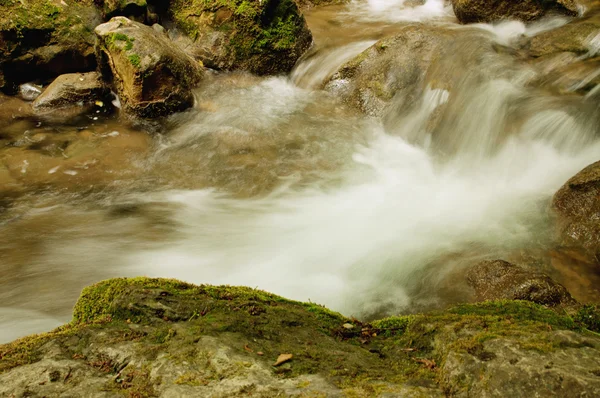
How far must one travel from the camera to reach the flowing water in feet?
17.5

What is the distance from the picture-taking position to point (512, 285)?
4660 millimetres

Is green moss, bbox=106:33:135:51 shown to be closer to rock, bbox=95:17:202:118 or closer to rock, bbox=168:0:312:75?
rock, bbox=95:17:202:118

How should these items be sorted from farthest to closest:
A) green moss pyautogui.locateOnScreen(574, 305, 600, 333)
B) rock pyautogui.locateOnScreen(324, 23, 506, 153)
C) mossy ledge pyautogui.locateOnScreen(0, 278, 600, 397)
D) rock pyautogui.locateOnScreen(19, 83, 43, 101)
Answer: rock pyautogui.locateOnScreen(19, 83, 43, 101), rock pyautogui.locateOnScreen(324, 23, 506, 153), green moss pyautogui.locateOnScreen(574, 305, 600, 333), mossy ledge pyautogui.locateOnScreen(0, 278, 600, 397)

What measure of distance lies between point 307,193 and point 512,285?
347cm

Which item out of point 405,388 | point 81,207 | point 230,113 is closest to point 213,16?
point 230,113

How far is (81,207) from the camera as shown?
22.5ft

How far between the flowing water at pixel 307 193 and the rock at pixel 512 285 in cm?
22

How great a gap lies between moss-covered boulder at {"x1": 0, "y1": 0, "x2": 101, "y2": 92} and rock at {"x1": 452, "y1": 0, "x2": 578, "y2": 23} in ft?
29.6

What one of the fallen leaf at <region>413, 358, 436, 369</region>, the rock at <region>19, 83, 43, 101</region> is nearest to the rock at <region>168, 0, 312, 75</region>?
the rock at <region>19, 83, 43, 101</region>

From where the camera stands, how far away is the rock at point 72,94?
31.2 feet

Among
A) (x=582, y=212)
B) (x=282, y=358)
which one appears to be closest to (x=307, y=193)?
(x=582, y=212)

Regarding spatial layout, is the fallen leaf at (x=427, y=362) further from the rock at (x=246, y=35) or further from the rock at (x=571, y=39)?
the rock at (x=246, y=35)

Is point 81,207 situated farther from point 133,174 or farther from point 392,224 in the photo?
point 392,224

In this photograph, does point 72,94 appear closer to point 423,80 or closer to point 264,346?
point 423,80
